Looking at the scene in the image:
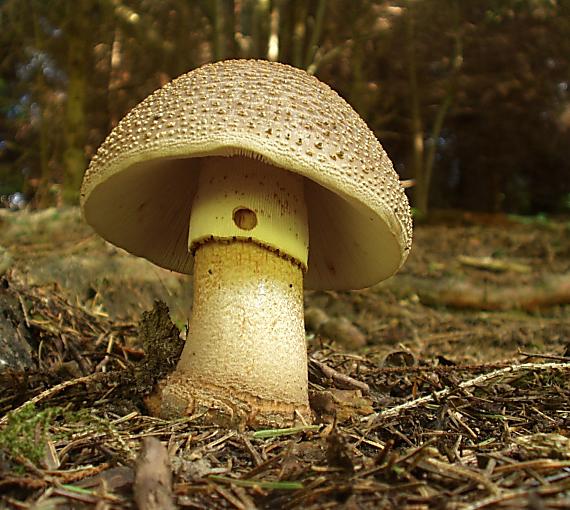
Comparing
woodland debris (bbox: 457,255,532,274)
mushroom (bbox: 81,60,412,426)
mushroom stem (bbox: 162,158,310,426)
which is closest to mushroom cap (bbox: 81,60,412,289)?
mushroom (bbox: 81,60,412,426)

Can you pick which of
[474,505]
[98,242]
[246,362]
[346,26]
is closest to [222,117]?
[246,362]

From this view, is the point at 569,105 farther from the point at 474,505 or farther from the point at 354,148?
the point at 474,505

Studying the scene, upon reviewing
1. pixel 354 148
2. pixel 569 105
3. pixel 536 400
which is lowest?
pixel 536 400

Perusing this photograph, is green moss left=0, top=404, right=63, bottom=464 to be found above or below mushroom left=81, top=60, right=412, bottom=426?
below

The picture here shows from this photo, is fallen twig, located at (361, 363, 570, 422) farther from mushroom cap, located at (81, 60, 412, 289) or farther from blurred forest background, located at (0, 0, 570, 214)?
blurred forest background, located at (0, 0, 570, 214)

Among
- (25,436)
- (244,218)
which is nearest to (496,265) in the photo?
(244,218)

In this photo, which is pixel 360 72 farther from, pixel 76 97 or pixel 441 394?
pixel 441 394

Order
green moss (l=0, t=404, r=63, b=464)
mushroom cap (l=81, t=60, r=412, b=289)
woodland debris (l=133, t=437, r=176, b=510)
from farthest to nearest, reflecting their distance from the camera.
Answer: mushroom cap (l=81, t=60, r=412, b=289), green moss (l=0, t=404, r=63, b=464), woodland debris (l=133, t=437, r=176, b=510)
